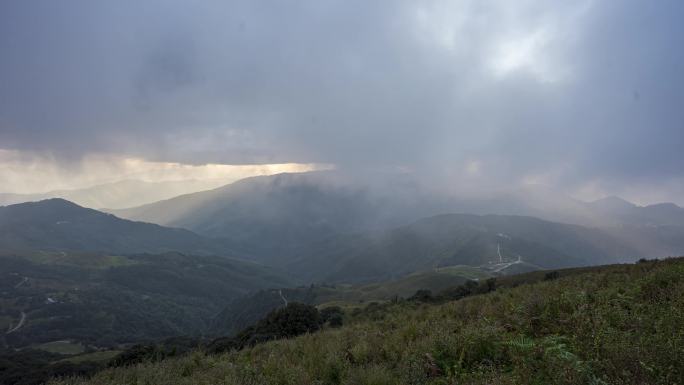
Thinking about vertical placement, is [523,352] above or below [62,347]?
above

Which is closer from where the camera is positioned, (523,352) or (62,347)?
(523,352)

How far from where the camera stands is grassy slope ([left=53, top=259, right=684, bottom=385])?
6.29 meters

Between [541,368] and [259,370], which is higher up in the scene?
[541,368]

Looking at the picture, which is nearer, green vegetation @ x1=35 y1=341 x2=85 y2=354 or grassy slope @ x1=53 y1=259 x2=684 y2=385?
grassy slope @ x1=53 y1=259 x2=684 y2=385

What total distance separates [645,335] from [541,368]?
2.51 meters

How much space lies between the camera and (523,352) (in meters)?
8.25

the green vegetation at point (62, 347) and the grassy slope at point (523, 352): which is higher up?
the grassy slope at point (523, 352)

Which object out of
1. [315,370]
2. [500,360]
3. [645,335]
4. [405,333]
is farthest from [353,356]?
[645,335]

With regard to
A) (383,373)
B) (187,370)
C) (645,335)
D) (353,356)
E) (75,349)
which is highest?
(645,335)

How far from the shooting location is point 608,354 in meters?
6.81

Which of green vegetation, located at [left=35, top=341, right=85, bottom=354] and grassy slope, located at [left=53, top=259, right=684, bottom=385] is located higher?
grassy slope, located at [left=53, top=259, right=684, bottom=385]

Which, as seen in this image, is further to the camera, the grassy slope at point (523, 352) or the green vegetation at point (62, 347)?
the green vegetation at point (62, 347)

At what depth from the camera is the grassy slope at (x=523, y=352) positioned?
20.6 feet

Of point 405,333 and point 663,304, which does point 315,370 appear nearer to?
point 405,333
